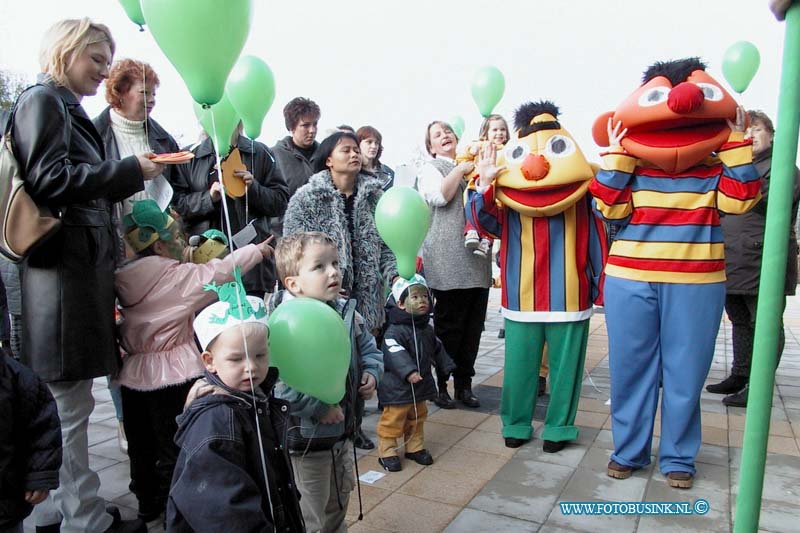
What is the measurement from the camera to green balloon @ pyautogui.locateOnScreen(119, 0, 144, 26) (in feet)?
9.84

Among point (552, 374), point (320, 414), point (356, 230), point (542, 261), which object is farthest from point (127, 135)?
point (552, 374)

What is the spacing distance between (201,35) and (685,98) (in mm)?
2043

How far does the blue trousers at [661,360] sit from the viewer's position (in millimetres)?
2887

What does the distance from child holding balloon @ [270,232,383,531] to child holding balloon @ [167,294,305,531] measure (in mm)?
292

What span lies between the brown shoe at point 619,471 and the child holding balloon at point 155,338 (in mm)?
2059

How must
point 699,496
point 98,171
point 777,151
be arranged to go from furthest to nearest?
point 699,496 → point 98,171 → point 777,151

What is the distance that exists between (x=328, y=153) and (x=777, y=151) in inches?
95.9

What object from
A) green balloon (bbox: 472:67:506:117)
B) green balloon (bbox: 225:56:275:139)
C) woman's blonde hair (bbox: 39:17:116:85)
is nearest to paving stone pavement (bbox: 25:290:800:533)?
woman's blonde hair (bbox: 39:17:116:85)

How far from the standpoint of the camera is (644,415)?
3.04 meters

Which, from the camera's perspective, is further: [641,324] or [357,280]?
[357,280]

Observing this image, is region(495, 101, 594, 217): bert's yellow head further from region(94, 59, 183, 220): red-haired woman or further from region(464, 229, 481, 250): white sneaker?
region(94, 59, 183, 220): red-haired woman

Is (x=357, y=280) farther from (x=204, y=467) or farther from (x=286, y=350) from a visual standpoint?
(x=204, y=467)

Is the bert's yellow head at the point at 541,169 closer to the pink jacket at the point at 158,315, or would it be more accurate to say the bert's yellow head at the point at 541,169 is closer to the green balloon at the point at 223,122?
the green balloon at the point at 223,122

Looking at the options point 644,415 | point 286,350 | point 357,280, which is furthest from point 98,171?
point 644,415
